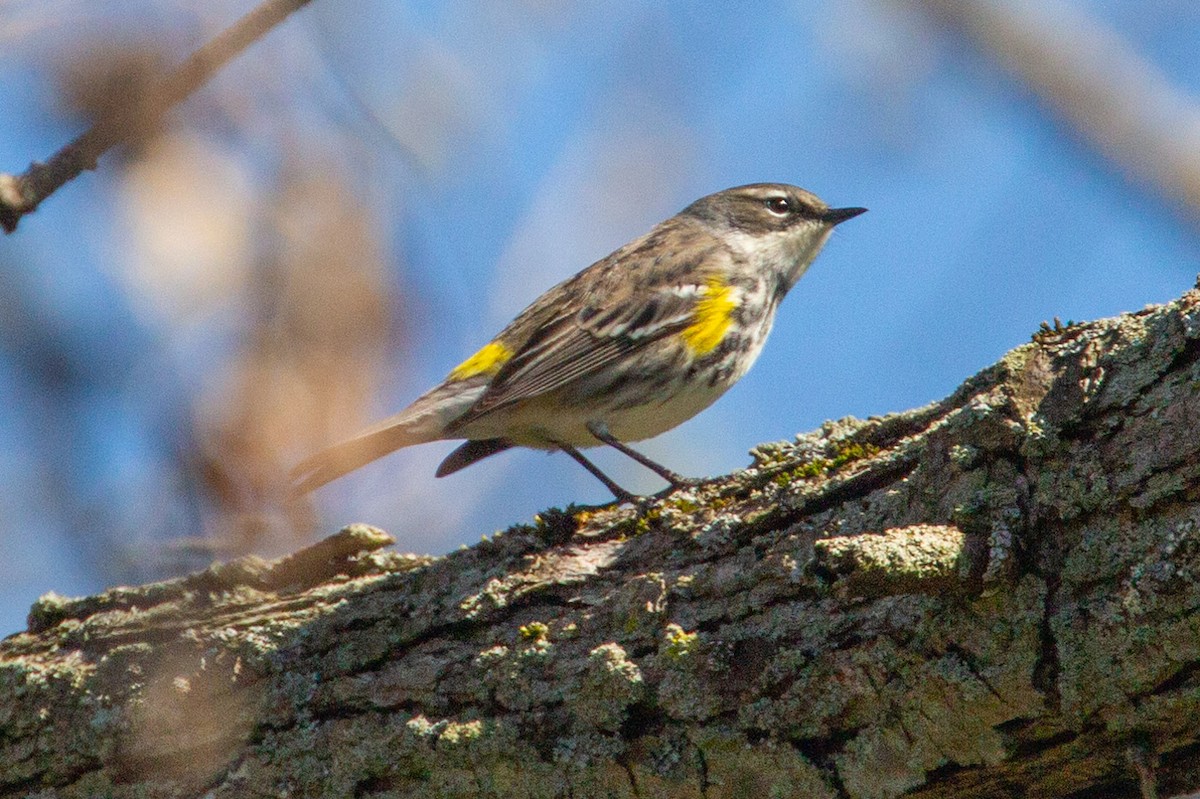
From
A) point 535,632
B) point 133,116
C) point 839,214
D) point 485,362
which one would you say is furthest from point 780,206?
point 133,116

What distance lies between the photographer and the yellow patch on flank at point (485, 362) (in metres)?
6.30

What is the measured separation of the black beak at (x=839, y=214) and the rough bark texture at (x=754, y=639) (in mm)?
3559

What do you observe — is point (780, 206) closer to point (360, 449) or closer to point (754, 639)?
point (360, 449)

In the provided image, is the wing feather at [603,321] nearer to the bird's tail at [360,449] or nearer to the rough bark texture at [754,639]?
the bird's tail at [360,449]

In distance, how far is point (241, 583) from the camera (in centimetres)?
419

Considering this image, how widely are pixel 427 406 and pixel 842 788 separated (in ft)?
11.2

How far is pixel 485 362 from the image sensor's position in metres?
6.45

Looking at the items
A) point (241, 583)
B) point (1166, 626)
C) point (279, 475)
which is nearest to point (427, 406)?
point (279, 475)

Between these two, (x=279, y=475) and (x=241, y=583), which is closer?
(x=241, y=583)

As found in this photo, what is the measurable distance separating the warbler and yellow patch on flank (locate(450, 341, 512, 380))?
1cm

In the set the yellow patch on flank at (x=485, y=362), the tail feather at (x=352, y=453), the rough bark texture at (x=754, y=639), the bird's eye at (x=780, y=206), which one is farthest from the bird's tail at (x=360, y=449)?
the bird's eye at (x=780, y=206)

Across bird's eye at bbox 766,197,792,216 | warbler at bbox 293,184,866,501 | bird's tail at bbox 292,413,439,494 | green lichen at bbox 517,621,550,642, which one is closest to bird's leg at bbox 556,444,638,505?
warbler at bbox 293,184,866,501

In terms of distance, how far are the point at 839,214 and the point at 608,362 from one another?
2.13 meters

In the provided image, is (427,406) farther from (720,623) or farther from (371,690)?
(720,623)
